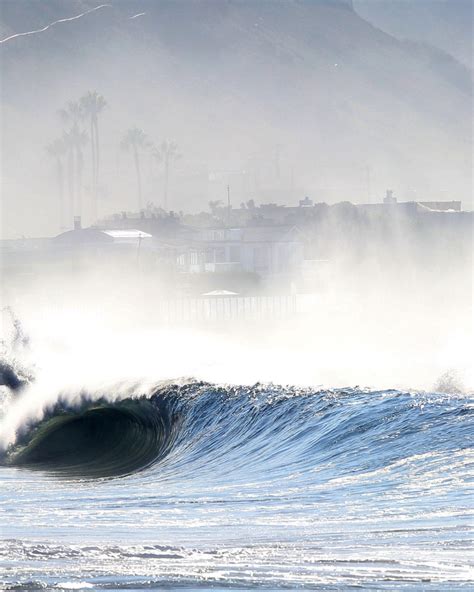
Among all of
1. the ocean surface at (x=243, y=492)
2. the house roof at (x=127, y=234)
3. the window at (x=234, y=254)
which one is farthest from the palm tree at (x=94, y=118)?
the ocean surface at (x=243, y=492)

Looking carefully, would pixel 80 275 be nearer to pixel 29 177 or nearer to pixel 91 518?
pixel 91 518

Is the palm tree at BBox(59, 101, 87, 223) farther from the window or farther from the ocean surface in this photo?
the ocean surface

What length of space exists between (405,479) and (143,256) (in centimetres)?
7626

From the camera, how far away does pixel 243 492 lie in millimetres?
14922

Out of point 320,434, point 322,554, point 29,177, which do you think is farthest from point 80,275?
point 29,177

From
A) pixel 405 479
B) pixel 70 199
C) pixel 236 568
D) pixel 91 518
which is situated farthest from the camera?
pixel 70 199

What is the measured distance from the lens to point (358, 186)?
651ft

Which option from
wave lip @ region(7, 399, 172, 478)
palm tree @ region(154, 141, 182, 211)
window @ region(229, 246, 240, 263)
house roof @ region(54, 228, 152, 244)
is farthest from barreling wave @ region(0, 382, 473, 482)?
palm tree @ region(154, 141, 182, 211)

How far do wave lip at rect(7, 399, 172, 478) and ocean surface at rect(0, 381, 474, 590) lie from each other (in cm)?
5

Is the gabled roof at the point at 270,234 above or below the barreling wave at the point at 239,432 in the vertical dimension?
above

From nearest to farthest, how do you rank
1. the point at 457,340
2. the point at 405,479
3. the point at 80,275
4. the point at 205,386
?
the point at 405,479, the point at 205,386, the point at 457,340, the point at 80,275

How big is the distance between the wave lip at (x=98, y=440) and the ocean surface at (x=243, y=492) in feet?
0.16

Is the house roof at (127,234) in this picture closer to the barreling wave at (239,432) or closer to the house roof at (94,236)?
the house roof at (94,236)

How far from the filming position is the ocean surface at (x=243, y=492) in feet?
32.6
